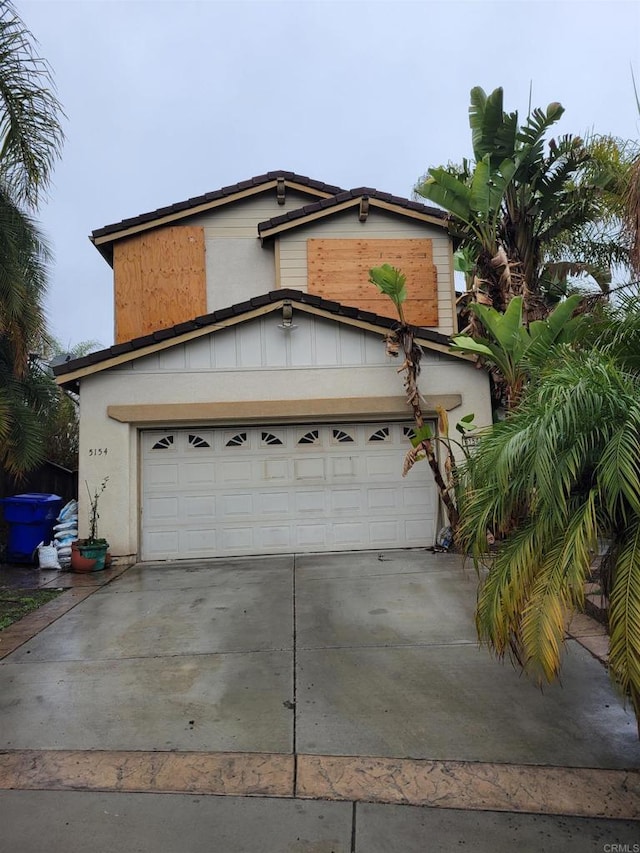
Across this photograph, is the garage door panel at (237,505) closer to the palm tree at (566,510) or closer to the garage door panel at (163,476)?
the garage door panel at (163,476)

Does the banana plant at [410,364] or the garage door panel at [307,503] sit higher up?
the banana plant at [410,364]

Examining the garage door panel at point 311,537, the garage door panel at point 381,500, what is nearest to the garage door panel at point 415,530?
the garage door panel at point 381,500

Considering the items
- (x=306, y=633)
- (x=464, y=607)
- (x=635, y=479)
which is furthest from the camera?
(x=464, y=607)

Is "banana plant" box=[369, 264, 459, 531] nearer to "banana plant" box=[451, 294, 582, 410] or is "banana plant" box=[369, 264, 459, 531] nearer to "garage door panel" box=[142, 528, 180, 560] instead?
"banana plant" box=[451, 294, 582, 410]

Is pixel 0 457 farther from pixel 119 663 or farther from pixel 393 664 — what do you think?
pixel 393 664

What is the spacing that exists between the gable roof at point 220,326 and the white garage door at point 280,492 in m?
1.38

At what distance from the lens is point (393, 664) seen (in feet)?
15.9

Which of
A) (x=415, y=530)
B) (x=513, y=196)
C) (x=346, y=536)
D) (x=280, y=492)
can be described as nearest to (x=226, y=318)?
(x=280, y=492)

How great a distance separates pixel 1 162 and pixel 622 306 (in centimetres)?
740

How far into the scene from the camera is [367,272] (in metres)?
11.7

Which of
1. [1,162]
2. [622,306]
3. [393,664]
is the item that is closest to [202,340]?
[1,162]

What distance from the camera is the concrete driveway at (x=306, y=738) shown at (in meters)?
2.91

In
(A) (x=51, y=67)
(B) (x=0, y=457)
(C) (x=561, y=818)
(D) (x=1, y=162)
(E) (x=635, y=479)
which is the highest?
(A) (x=51, y=67)

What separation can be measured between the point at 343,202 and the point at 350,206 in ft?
0.52
